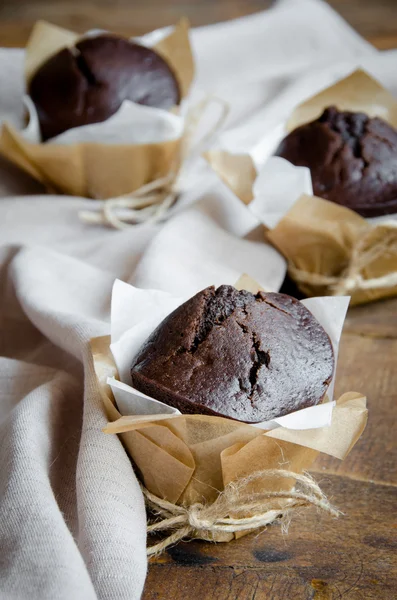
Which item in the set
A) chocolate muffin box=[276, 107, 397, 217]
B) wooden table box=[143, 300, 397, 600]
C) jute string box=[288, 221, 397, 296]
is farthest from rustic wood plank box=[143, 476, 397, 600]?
chocolate muffin box=[276, 107, 397, 217]

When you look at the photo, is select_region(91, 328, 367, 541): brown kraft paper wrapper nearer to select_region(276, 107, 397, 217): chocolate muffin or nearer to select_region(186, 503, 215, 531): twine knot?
select_region(186, 503, 215, 531): twine knot

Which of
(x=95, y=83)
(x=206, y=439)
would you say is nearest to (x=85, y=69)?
(x=95, y=83)

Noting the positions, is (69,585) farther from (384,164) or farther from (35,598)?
(384,164)

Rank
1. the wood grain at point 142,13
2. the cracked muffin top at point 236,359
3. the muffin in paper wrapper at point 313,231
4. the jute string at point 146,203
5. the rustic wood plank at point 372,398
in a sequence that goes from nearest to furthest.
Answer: the cracked muffin top at point 236,359, the rustic wood plank at point 372,398, the muffin in paper wrapper at point 313,231, the jute string at point 146,203, the wood grain at point 142,13

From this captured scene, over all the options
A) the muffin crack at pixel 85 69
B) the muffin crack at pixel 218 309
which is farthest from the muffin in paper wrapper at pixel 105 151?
the muffin crack at pixel 218 309

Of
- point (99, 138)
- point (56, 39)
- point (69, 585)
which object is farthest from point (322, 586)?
point (56, 39)

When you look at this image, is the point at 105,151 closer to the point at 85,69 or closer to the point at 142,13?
the point at 85,69

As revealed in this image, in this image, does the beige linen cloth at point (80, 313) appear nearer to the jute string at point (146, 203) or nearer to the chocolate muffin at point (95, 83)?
the jute string at point (146, 203)
